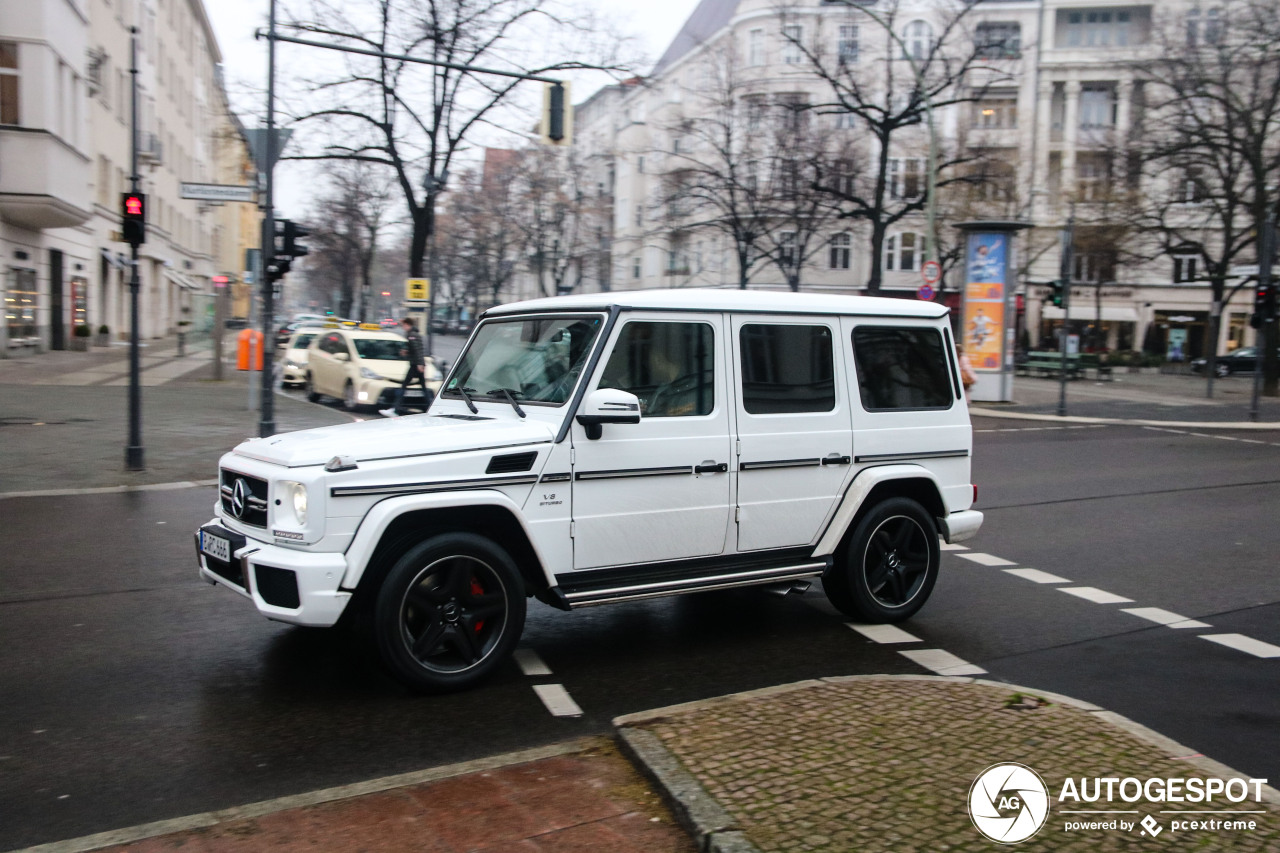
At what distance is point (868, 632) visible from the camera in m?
6.48

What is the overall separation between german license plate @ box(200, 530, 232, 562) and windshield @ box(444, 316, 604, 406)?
1.57 metres

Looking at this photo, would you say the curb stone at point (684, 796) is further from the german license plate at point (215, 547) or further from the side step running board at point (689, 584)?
the german license plate at point (215, 547)

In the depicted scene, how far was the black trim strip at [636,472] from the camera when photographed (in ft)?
17.6

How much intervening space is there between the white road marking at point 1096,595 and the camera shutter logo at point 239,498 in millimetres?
5641

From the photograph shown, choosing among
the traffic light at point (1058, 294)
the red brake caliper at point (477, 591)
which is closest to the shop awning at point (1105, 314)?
the traffic light at point (1058, 294)

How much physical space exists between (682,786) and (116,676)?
126 inches

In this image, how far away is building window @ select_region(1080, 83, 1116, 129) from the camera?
60500 millimetres

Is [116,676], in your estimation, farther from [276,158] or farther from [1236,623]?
[276,158]

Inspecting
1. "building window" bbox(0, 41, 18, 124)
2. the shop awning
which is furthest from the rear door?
the shop awning

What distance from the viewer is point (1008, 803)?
375 centimetres

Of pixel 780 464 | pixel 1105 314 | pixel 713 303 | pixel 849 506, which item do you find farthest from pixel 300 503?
pixel 1105 314

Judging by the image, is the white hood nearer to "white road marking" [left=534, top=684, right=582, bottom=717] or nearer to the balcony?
"white road marking" [left=534, top=684, right=582, bottom=717]

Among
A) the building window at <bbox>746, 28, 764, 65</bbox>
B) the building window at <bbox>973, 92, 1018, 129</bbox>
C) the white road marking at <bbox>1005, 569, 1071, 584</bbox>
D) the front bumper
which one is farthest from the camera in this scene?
the building window at <bbox>746, 28, 764, 65</bbox>

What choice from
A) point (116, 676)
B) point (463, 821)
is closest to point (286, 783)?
point (463, 821)
